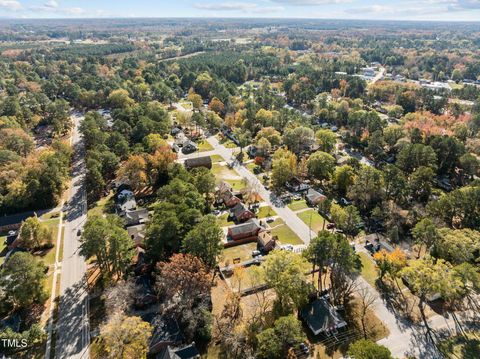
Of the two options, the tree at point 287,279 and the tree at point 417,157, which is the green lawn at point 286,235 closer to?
the tree at point 287,279

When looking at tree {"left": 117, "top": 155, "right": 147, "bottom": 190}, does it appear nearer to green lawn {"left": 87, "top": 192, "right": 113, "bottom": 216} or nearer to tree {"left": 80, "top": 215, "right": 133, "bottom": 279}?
green lawn {"left": 87, "top": 192, "right": 113, "bottom": 216}

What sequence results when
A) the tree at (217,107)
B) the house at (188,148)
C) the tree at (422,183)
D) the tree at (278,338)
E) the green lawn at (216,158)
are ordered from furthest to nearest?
the tree at (217,107) → the house at (188,148) → the green lawn at (216,158) → the tree at (422,183) → the tree at (278,338)

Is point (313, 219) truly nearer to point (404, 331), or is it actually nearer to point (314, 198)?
point (314, 198)

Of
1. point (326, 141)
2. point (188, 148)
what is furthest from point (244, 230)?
point (188, 148)

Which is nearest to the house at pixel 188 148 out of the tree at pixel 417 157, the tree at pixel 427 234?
the tree at pixel 417 157

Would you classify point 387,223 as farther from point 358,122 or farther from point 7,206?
point 7,206

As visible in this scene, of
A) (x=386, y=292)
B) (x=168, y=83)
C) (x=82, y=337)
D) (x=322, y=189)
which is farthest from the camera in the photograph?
(x=168, y=83)

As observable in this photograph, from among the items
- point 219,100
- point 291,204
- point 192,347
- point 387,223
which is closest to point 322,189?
point 291,204
